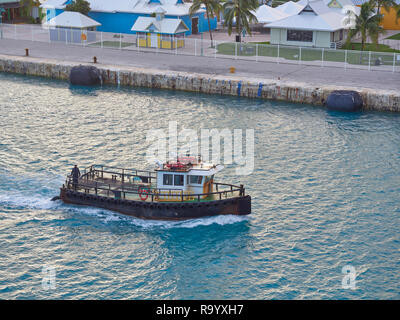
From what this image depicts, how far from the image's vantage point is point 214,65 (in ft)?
254

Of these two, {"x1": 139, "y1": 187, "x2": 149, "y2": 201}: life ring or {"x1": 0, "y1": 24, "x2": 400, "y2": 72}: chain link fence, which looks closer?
{"x1": 139, "y1": 187, "x2": 149, "y2": 201}: life ring

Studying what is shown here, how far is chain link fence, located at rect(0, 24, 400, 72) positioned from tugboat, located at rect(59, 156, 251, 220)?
134 feet

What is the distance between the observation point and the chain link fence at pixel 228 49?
75.7 metres

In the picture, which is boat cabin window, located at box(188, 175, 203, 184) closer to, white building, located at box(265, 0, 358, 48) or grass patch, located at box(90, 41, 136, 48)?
white building, located at box(265, 0, 358, 48)

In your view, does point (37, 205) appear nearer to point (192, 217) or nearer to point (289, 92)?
point (192, 217)

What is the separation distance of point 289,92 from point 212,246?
34433 millimetres

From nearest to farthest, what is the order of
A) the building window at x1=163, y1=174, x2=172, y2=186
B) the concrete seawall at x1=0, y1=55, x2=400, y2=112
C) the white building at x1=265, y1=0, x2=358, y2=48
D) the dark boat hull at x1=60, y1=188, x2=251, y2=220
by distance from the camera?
the dark boat hull at x1=60, y1=188, x2=251, y2=220
the building window at x1=163, y1=174, x2=172, y2=186
the concrete seawall at x1=0, y1=55, x2=400, y2=112
the white building at x1=265, y1=0, x2=358, y2=48

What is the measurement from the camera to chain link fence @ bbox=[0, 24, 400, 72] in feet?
248

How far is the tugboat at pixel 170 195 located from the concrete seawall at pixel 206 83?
1102 inches

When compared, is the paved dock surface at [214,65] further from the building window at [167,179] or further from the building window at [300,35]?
the building window at [167,179]

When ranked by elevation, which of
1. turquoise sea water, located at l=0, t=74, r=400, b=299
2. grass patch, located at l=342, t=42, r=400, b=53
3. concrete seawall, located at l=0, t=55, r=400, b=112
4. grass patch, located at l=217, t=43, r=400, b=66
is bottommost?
turquoise sea water, located at l=0, t=74, r=400, b=299

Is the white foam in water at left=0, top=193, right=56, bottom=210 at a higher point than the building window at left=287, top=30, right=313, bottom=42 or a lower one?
lower

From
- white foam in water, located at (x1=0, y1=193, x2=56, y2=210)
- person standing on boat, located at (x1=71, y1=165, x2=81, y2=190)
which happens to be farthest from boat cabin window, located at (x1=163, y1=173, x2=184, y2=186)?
white foam in water, located at (x1=0, y1=193, x2=56, y2=210)
